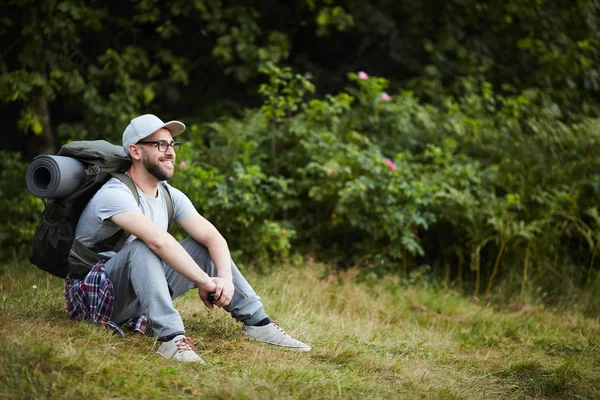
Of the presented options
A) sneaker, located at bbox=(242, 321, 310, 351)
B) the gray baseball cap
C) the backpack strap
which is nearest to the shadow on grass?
sneaker, located at bbox=(242, 321, 310, 351)

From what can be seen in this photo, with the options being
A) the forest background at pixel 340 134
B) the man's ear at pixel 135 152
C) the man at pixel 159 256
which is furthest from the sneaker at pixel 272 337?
the forest background at pixel 340 134

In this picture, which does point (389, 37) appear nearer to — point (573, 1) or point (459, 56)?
point (459, 56)

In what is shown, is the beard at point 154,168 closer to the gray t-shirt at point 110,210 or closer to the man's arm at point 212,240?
the gray t-shirt at point 110,210

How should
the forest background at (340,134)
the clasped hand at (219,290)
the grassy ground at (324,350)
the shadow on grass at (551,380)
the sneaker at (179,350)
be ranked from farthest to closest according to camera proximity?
the forest background at (340,134) → the shadow on grass at (551,380) → the clasped hand at (219,290) → the sneaker at (179,350) → the grassy ground at (324,350)

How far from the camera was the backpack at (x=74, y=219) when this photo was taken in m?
4.04

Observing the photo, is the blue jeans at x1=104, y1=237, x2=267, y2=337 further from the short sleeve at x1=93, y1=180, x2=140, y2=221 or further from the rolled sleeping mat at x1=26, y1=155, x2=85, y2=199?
the rolled sleeping mat at x1=26, y1=155, x2=85, y2=199

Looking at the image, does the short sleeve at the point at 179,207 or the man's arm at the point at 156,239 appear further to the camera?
the short sleeve at the point at 179,207

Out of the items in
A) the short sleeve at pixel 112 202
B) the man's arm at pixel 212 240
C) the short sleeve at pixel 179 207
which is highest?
the short sleeve at pixel 112 202

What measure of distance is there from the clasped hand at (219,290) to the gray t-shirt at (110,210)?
539mm

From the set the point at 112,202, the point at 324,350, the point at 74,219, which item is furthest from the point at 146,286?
the point at 324,350

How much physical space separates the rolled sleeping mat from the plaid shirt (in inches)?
20.5

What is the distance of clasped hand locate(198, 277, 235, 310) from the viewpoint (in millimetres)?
4035

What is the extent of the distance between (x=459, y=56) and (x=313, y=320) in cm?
578

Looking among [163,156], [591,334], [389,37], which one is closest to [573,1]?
[389,37]
